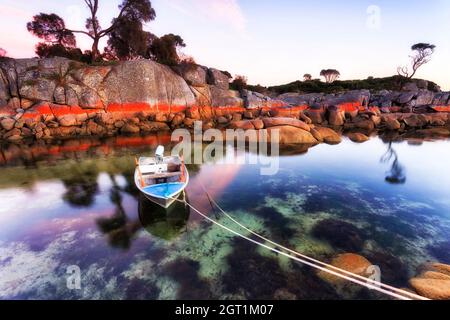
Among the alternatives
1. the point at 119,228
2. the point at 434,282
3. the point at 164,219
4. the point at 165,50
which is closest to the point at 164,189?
the point at 164,219

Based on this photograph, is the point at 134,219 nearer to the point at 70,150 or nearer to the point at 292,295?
the point at 292,295

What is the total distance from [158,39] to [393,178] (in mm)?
40075

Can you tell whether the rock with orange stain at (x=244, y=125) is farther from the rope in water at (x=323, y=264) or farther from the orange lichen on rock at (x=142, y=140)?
the rope in water at (x=323, y=264)

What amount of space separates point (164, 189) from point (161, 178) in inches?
70.2

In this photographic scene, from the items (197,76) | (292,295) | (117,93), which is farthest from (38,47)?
(292,295)

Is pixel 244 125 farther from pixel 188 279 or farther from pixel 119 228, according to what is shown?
pixel 188 279

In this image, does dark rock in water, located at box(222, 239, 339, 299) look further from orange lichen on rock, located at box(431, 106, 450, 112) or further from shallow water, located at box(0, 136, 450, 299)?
orange lichen on rock, located at box(431, 106, 450, 112)

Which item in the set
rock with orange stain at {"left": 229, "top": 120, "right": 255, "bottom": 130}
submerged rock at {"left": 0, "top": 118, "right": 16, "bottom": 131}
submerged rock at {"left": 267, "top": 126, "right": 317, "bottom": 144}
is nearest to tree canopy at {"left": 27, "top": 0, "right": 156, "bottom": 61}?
submerged rock at {"left": 0, "top": 118, "right": 16, "bottom": 131}

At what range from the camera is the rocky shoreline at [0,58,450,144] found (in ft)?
86.5

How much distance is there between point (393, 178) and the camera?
14.6 meters

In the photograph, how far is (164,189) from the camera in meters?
8.66

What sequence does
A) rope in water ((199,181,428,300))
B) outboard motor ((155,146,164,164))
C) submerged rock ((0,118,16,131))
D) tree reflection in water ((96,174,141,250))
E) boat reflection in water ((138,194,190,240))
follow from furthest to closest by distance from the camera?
submerged rock ((0,118,16,131))
outboard motor ((155,146,164,164))
boat reflection in water ((138,194,190,240))
tree reflection in water ((96,174,141,250))
rope in water ((199,181,428,300))

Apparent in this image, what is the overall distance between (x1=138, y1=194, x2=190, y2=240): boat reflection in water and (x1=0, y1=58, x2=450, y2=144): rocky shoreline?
1711cm
